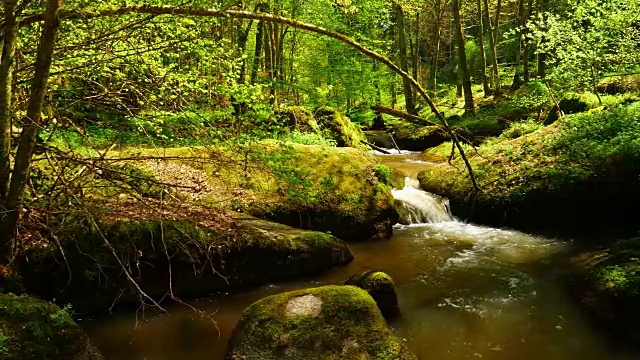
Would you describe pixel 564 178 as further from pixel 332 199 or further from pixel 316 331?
pixel 316 331

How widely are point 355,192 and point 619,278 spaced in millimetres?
5065

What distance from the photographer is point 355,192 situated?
9445 mm

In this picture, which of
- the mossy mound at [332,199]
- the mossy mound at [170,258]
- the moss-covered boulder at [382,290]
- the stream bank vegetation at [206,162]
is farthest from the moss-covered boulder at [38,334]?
the mossy mound at [332,199]

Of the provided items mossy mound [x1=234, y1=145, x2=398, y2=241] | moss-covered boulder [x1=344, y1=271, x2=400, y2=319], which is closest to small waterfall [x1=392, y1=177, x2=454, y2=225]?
mossy mound [x1=234, y1=145, x2=398, y2=241]

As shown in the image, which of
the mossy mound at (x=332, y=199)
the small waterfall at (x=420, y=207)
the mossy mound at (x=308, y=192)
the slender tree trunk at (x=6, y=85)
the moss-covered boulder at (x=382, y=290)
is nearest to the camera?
the slender tree trunk at (x=6, y=85)

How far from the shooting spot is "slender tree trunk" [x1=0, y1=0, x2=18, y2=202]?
383cm

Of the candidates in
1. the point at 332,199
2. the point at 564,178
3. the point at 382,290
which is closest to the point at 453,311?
the point at 382,290

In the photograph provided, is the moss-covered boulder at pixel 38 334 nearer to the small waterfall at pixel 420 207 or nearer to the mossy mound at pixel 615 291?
the mossy mound at pixel 615 291

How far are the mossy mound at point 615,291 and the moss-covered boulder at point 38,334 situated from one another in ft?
21.4

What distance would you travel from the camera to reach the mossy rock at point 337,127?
1631 centimetres

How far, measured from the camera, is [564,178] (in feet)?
31.6

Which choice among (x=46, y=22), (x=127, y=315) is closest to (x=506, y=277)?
(x=127, y=315)

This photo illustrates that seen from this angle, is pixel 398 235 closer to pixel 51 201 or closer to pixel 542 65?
pixel 51 201

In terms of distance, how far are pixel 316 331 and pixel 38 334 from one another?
2.77 m
